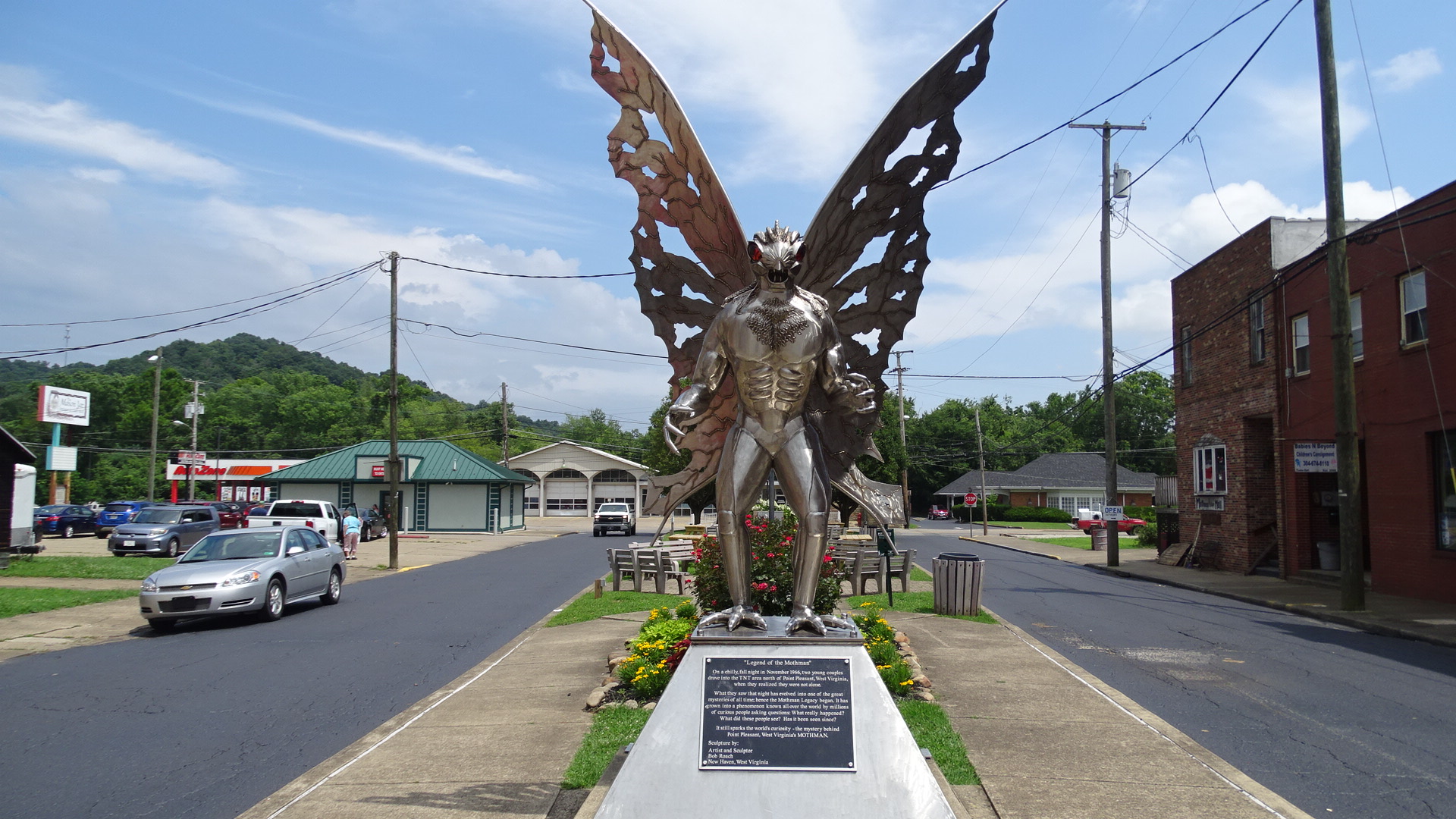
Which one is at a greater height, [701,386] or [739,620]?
[701,386]

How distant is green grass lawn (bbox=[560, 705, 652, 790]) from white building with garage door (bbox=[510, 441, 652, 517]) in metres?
52.2

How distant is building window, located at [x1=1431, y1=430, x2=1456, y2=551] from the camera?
14.5 m

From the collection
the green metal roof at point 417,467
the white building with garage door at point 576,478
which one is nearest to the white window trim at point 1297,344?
the green metal roof at point 417,467

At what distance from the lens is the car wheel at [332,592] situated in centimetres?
1509

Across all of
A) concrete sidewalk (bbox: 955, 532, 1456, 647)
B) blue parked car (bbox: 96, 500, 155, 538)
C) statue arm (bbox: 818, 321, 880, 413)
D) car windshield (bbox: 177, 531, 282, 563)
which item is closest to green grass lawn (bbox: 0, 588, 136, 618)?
car windshield (bbox: 177, 531, 282, 563)

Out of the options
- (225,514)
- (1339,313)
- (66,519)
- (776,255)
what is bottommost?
(66,519)

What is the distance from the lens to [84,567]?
2019 centimetres

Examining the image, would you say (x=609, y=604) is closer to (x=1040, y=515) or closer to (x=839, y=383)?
(x=839, y=383)

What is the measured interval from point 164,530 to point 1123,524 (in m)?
40.8

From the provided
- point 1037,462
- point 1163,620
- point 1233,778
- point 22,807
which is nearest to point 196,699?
point 22,807

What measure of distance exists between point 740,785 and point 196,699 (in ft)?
20.4

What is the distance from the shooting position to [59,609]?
46.2 feet

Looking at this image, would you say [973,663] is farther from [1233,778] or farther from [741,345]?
[741,345]

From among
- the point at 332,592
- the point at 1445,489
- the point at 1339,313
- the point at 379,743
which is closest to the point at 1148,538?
the point at 1445,489
